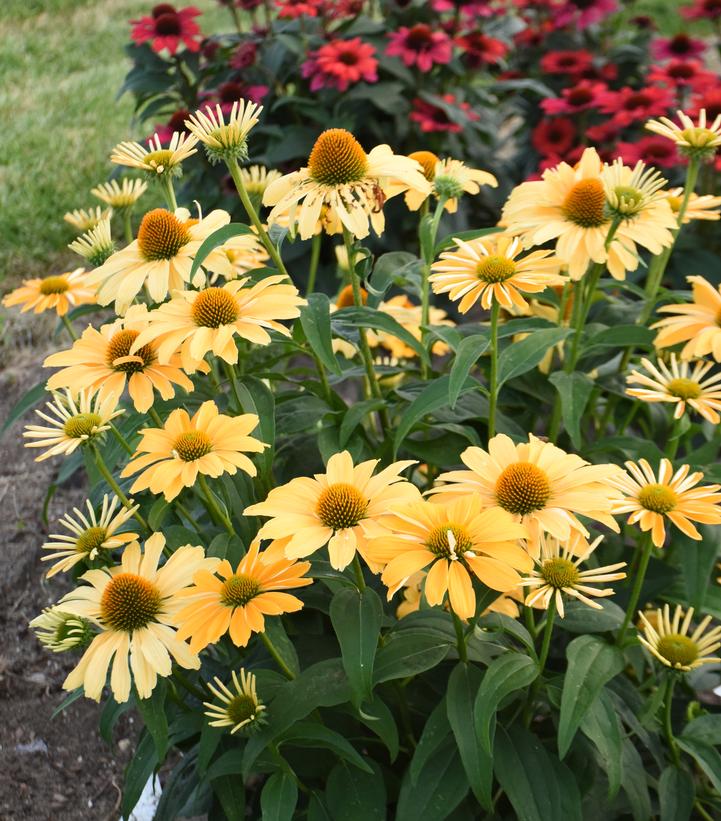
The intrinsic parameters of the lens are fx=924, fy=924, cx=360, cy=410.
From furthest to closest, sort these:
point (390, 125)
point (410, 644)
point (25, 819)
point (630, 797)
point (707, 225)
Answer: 1. point (390, 125)
2. point (707, 225)
3. point (25, 819)
4. point (630, 797)
5. point (410, 644)

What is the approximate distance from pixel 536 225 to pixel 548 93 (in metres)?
2.35

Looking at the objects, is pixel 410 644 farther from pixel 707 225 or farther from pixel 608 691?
pixel 707 225

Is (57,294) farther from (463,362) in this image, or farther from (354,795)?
(354,795)

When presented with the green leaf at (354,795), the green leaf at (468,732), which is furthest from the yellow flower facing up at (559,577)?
the green leaf at (354,795)

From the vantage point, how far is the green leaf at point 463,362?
1.12m

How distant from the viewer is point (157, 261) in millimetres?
1265

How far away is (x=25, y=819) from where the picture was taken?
185 cm

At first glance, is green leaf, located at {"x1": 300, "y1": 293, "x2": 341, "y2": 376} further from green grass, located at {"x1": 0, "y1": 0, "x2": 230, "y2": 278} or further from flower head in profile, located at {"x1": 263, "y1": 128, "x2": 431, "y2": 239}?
green grass, located at {"x1": 0, "y1": 0, "x2": 230, "y2": 278}

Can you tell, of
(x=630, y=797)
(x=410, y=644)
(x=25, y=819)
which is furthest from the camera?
(x=25, y=819)

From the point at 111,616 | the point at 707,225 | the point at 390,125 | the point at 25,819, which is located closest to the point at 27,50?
the point at 390,125

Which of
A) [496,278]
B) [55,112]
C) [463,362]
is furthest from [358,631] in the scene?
[55,112]

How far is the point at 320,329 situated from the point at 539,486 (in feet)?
1.31

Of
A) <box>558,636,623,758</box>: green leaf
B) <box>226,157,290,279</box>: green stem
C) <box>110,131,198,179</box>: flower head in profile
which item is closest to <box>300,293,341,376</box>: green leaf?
<box>226,157,290,279</box>: green stem

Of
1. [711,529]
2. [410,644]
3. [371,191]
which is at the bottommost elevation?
[711,529]
